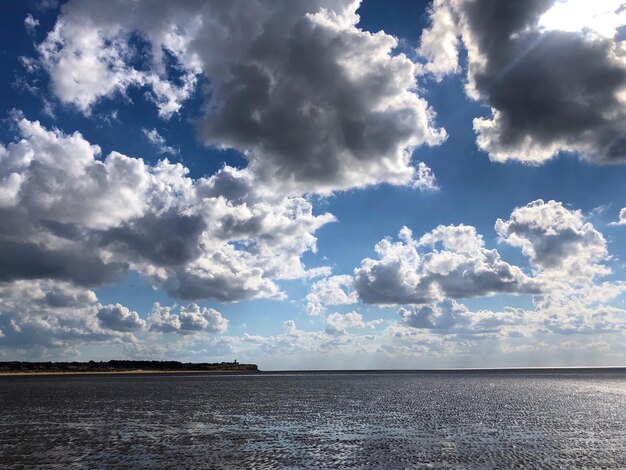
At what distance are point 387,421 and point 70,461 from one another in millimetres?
33264

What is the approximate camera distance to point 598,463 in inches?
1315

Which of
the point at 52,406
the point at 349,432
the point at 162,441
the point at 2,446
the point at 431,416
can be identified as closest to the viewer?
the point at 2,446

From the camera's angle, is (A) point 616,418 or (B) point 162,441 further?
(A) point 616,418

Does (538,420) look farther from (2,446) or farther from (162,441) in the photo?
(2,446)

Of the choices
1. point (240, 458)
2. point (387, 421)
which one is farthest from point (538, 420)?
point (240, 458)

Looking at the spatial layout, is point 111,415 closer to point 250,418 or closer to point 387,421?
point 250,418

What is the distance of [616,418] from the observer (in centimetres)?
5809

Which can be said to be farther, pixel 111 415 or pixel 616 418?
pixel 111 415

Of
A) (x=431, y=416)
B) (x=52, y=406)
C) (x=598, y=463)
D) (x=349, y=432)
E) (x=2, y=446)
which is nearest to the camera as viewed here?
(x=598, y=463)

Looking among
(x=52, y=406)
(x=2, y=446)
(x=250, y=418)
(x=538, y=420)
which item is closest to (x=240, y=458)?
(x=2, y=446)

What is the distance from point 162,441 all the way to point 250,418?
17505mm

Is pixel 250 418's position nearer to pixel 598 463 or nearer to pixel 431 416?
pixel 431 416

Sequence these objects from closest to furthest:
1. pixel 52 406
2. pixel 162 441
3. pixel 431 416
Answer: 1. pixel 162 441
2. pixel 431 416
3. pixel 52 406

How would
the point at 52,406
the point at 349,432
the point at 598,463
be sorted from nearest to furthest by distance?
1. the point at 598,463
2. the point at 349,432
3. the point at 52,406
